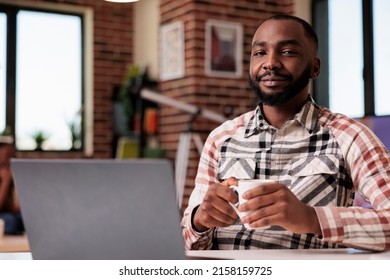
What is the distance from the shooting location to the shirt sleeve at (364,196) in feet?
3.56

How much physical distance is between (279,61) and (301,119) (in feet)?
0.45

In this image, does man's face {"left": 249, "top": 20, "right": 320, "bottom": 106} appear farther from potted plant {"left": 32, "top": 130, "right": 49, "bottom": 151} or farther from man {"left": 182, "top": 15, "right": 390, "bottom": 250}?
potted plant {"left": 32, "top": 130, "right": 49, "bottom": 151}

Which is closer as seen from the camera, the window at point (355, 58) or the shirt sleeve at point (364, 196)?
the shirt sleeve at point (364, 196)

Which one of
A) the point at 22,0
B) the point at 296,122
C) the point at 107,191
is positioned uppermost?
the point at 22,0

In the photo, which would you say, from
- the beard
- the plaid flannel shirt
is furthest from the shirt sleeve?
the beard

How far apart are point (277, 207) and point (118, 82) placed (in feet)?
16.5

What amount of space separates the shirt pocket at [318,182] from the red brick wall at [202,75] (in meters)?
3.18

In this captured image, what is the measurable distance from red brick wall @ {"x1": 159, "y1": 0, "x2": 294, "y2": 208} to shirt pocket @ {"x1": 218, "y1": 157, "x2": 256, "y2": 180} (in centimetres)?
306

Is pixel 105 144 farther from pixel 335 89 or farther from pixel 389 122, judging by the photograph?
pixel 389 122

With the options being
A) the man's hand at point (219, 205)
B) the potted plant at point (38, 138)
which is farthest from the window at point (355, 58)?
the potted plant at point (38, 138)

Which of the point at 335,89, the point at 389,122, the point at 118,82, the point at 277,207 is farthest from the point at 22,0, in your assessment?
the point at 277,207

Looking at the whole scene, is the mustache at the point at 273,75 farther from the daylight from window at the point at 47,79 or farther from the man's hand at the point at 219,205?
the daylight from window at the point at 47,79

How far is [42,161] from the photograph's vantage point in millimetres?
792

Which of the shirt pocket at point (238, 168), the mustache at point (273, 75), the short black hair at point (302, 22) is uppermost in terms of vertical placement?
the short black hair at point (302, 22)
